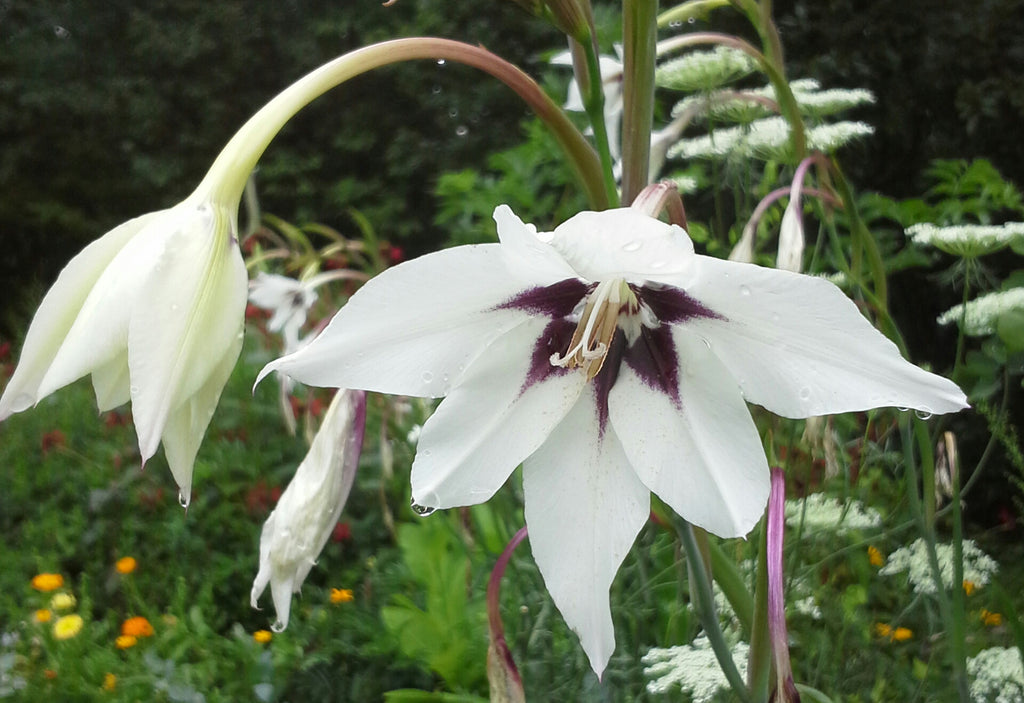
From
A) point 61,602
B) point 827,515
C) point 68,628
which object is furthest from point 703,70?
point 61,602

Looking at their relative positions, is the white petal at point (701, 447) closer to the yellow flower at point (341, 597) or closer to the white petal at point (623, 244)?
the white petal at point (623, 244)

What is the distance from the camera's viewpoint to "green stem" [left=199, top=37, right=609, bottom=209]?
0.49m

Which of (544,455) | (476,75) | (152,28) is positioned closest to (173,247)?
(544,455)

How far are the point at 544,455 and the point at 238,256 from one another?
→ 21cm

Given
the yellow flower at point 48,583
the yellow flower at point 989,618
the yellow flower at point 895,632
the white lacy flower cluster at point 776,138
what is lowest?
the yellow flower at point 989,618

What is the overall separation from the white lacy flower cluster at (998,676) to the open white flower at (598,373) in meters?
0.60

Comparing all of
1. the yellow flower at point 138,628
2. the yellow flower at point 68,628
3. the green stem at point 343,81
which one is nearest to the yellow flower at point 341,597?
the yellow flower at point 138,628

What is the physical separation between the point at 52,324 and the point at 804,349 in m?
0.39

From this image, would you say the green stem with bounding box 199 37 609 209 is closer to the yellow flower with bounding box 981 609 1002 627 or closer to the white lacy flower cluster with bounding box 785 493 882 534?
the white lacy flower cluster with bounding box 785 493 882 534

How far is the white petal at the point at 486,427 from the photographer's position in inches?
21.0

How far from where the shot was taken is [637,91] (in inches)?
22.9

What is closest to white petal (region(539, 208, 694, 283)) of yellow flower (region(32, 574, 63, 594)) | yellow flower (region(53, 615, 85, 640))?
yellow flower (region(53, 615, 85, 640))

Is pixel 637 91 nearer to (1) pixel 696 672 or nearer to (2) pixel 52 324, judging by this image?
(2) pixel 52 324

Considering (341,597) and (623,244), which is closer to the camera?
(623,244)
